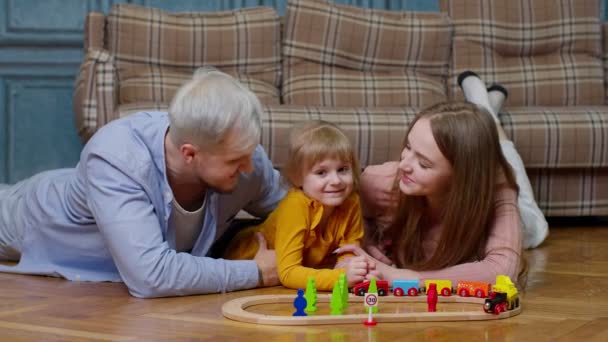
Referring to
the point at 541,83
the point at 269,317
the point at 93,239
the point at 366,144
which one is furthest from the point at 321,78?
the point at 269,317

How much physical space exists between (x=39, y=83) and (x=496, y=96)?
2.06 m

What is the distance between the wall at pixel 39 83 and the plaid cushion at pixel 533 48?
64.4 inches

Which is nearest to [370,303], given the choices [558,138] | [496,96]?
[558,138]

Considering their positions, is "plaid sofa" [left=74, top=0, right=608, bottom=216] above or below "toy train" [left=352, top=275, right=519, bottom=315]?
above

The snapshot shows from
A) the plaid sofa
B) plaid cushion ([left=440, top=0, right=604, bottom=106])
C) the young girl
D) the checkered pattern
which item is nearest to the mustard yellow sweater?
the young girl

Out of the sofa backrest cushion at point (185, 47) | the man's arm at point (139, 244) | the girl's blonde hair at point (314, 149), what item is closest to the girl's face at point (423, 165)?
the girl's blonde hair at point (314, 149)

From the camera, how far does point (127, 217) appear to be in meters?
1.86

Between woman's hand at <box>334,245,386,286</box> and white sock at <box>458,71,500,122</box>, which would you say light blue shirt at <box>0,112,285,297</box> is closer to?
woman's hand at <box>334,245,386,286</box>

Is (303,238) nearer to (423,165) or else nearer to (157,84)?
(423,165)

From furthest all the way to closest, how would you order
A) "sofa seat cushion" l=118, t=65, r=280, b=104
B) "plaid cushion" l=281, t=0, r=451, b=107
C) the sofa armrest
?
1. "plaid cushion" l=281, t=0, r=451, b=107
2. "sofa seat cushion" l=118, t=65, r=280, b=104
3. the sofa armrest

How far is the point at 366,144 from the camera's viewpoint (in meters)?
3.19

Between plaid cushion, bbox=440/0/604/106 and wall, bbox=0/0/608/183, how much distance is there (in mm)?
1635

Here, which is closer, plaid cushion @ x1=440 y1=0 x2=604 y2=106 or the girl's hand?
the girl's hand

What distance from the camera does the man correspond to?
6.06 feet
